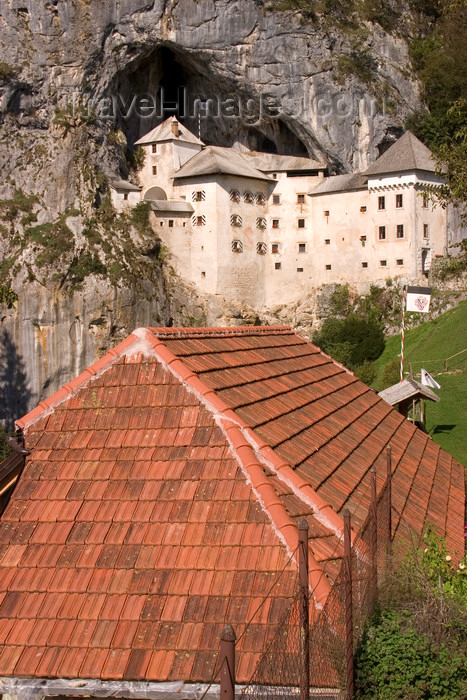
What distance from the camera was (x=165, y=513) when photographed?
302 inches

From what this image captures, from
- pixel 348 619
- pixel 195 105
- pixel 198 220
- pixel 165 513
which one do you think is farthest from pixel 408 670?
pixel 195 105

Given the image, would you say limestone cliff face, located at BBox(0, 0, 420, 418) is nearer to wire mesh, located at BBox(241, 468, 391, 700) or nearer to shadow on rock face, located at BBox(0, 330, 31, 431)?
shadow on rock face, located at BBox(0, 330, 31, 431)

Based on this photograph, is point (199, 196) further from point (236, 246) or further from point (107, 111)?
point (107, 111)

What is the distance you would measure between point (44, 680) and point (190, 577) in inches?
54.2

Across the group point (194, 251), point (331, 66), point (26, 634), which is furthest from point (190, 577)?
point (331, 66)

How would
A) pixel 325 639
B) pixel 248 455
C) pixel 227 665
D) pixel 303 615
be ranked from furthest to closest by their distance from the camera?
pixel 248 455
pixel 325 639
pixel 303 615
pixel 227 665

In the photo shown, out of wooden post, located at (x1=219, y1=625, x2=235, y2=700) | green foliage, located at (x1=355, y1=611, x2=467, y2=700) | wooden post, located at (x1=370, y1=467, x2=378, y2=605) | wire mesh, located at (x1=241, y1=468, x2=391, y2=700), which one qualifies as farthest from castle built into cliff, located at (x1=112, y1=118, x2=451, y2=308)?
wooden post, located at (x1=219, y1=625, x2=235, y2=700)

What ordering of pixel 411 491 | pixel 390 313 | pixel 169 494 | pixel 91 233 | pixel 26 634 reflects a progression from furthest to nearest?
pixel 91 233
pixel 390 313
pixel 411 491
pixel 169 494
pixel 26 634

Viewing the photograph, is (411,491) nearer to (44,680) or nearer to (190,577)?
(190,577)

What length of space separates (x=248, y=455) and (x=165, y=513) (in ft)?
2.95

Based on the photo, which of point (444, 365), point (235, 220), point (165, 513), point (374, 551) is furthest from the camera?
point (235, 220)

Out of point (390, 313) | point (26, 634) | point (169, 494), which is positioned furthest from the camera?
point (390, 313)

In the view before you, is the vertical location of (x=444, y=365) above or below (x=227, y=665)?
below

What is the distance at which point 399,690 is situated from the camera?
6.36 meters
